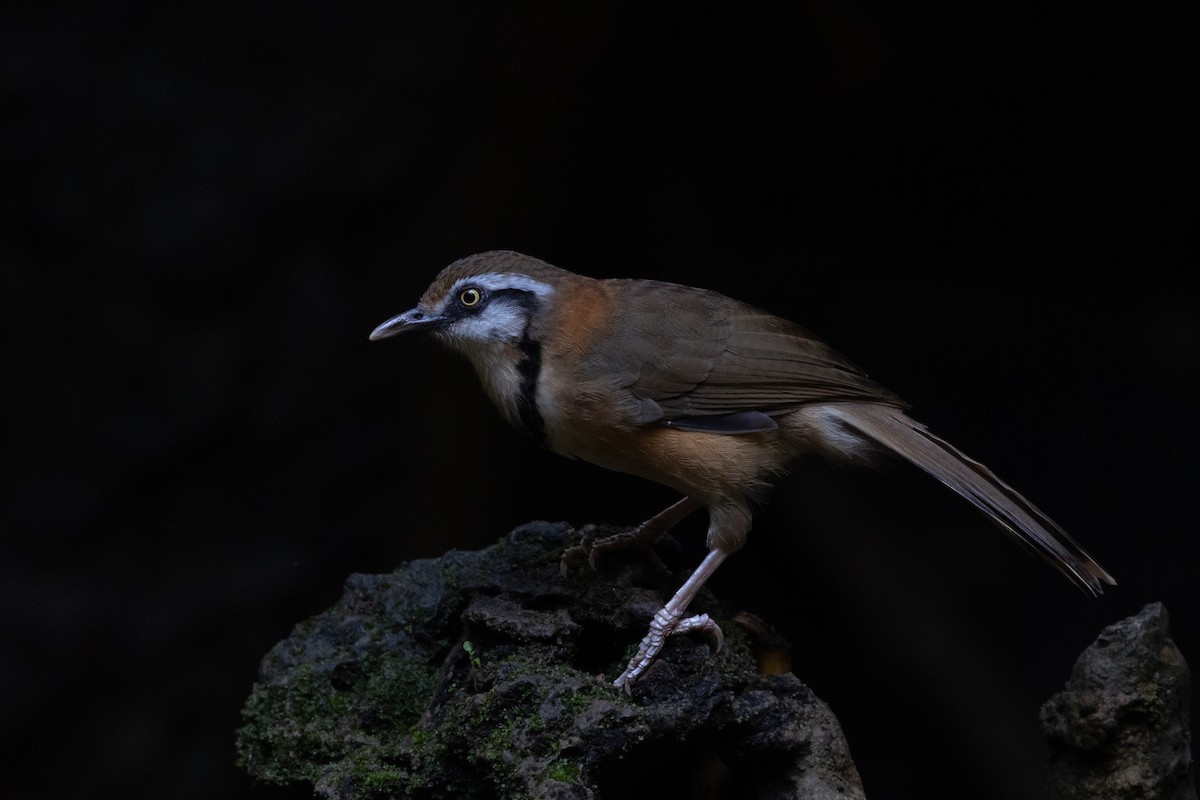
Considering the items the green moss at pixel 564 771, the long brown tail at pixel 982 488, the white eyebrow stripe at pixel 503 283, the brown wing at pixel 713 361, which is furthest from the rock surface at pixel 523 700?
the white eyebrow stripe at pixel 503 283

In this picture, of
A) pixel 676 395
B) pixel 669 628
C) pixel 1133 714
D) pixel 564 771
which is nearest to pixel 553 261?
pixel 676 395

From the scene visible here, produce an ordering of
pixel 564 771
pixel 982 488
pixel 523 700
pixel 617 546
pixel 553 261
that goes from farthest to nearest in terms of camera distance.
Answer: pixel 553 261 < pixel 617 546 < pixel 982 488 < pixel 523 700 < pixel 564 771

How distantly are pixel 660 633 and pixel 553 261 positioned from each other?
2400mm

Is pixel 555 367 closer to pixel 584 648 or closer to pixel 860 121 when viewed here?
pixel 584 648

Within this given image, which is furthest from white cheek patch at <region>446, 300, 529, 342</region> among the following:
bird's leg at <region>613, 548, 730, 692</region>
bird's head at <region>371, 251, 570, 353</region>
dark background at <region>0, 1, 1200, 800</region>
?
dark background at <region>0, 1, 1200, 800</region>

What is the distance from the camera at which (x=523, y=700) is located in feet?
9.52

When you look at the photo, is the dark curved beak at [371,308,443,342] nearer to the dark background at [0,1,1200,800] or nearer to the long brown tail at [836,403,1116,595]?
the long brown tail at [836,403,1116,595]

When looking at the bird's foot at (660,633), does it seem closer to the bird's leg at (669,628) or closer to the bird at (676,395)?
the bird's leg at (669,628)

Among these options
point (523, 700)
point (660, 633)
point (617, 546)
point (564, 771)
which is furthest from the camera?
point (617, 546)

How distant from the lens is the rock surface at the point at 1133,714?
10.5 ft

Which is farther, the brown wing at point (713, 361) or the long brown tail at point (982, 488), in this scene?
the brown wing at point (713, 361)

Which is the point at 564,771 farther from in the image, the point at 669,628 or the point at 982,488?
the point at 982,488

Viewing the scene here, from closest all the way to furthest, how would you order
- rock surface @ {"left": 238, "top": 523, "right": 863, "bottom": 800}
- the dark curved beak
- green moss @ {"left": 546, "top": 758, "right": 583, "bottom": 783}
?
green moss @ {"left": 546, "top": 758, "right": 583, "bottom": 783} < rock surface @ {"left": 238, "top": 523, "right": 863, "bottom": 800} < the dark curved beak

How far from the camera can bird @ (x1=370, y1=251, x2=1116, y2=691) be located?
3.33 metres
